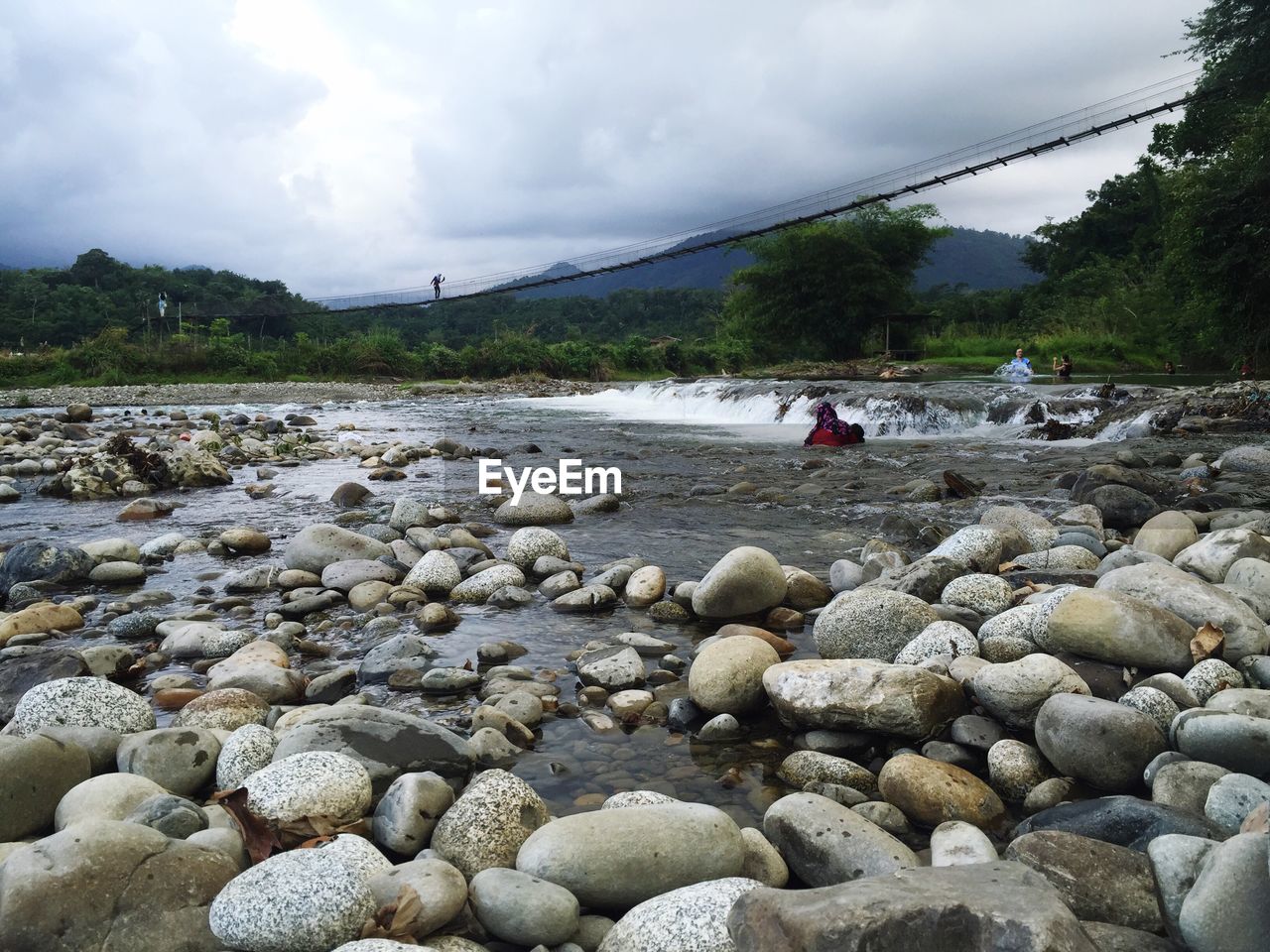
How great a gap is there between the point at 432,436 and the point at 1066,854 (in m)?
17.7

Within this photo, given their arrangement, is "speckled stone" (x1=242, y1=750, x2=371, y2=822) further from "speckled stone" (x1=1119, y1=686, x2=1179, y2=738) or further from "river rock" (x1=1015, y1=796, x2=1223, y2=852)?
"speckled stone" (x1=1119, y1=686, x2=1179, y2=738)

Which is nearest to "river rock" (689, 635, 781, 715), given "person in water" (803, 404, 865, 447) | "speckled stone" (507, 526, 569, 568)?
"speckled stone" (507, 526, 569, 568)

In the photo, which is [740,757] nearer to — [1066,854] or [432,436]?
[1066,854]

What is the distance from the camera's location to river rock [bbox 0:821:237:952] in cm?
204

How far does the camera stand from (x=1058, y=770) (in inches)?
123

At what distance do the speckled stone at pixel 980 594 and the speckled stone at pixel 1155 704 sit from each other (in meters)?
1.33

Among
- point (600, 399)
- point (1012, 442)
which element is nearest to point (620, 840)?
point (1012, 442)

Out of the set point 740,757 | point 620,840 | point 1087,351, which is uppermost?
point 1087,351

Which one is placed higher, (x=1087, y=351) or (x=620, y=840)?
(x=1087, y=351)

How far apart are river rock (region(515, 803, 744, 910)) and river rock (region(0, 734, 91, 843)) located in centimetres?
161

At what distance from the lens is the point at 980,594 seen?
4.70 metres

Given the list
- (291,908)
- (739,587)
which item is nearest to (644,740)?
(739,587)

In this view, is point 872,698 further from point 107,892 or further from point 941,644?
point 107,892

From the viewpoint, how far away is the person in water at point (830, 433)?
15586 mm
